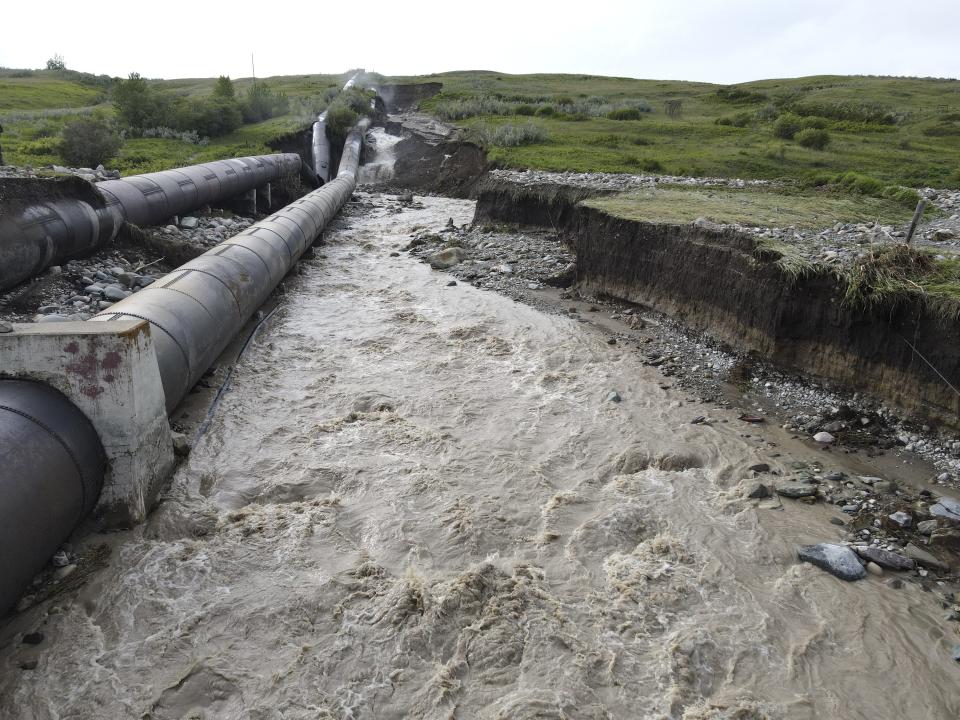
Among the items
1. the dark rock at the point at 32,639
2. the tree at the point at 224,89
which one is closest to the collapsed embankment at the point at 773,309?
the dark rock at the point at 32,639

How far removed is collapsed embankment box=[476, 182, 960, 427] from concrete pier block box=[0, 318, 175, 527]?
30.5ft

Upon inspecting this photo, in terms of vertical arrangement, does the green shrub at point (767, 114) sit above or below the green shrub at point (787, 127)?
above

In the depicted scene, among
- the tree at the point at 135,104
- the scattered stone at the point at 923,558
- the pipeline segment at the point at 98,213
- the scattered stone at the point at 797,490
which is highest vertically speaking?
Result: the tree at the point at 135,104

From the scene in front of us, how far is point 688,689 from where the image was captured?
4.76 m

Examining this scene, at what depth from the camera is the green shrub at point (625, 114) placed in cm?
3812

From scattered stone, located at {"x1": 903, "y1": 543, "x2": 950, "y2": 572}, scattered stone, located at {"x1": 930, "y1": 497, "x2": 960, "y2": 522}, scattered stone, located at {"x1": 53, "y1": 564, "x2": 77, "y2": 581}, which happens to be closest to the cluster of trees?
scattered stone, located at {"x1": 53, "y1": 564, "x2": 77, "y2": 581}

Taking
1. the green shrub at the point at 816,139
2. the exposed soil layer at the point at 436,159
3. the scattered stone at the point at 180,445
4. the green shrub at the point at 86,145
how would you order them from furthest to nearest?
the exposed soil layer at the point at 436,159 → the green shrub at the point at 816,139 → the green shrub at the point at 86,145 → the scattered stone at the point at 180,445

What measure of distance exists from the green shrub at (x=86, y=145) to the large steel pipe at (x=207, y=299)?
40.2 ft

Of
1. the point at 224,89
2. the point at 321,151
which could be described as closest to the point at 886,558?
the point at 321,151

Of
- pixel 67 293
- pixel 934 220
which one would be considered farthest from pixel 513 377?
pixel 934 220

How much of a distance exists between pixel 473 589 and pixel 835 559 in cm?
378

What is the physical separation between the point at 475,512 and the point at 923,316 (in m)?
6.69

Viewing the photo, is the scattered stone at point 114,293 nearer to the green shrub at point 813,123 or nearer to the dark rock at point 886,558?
the dark rock at point 886,558

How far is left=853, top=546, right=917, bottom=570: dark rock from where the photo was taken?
5953 millimetres
